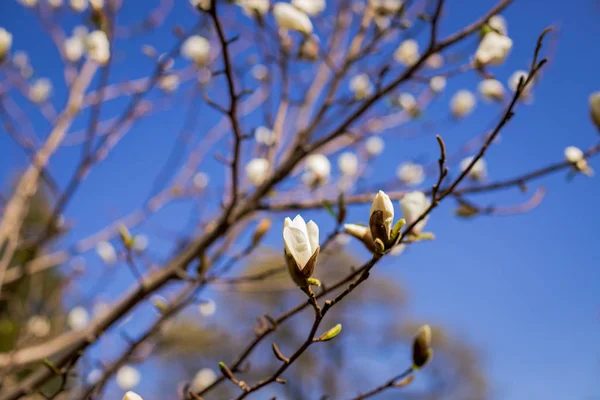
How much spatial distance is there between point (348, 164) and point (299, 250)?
4.48ft

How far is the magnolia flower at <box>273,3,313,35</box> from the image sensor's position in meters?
1.09

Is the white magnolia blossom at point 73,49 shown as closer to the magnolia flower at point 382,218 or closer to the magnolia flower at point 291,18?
the magnolia flower at point 291,18

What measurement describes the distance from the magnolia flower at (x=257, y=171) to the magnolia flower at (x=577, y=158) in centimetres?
71

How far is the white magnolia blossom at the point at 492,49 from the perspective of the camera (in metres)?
0.94

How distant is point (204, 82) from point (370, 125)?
22.9 inches

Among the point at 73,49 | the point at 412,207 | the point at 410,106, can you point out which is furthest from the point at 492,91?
the point at 73,49

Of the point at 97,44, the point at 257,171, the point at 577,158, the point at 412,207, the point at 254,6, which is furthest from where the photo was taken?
the point at 97,44

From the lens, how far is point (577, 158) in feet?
2.92

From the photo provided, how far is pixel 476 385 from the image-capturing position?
9.30 m

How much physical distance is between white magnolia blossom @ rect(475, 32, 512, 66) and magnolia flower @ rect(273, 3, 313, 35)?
0.39 metres

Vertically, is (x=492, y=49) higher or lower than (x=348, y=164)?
higher

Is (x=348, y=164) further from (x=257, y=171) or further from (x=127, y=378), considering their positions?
(x=127, y=378)

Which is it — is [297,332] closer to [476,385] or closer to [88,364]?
[476,385]

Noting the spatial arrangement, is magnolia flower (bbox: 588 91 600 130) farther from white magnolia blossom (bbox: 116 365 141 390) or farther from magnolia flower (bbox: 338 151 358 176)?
white magnolia blossom (bbox: 116 365 141 390)
